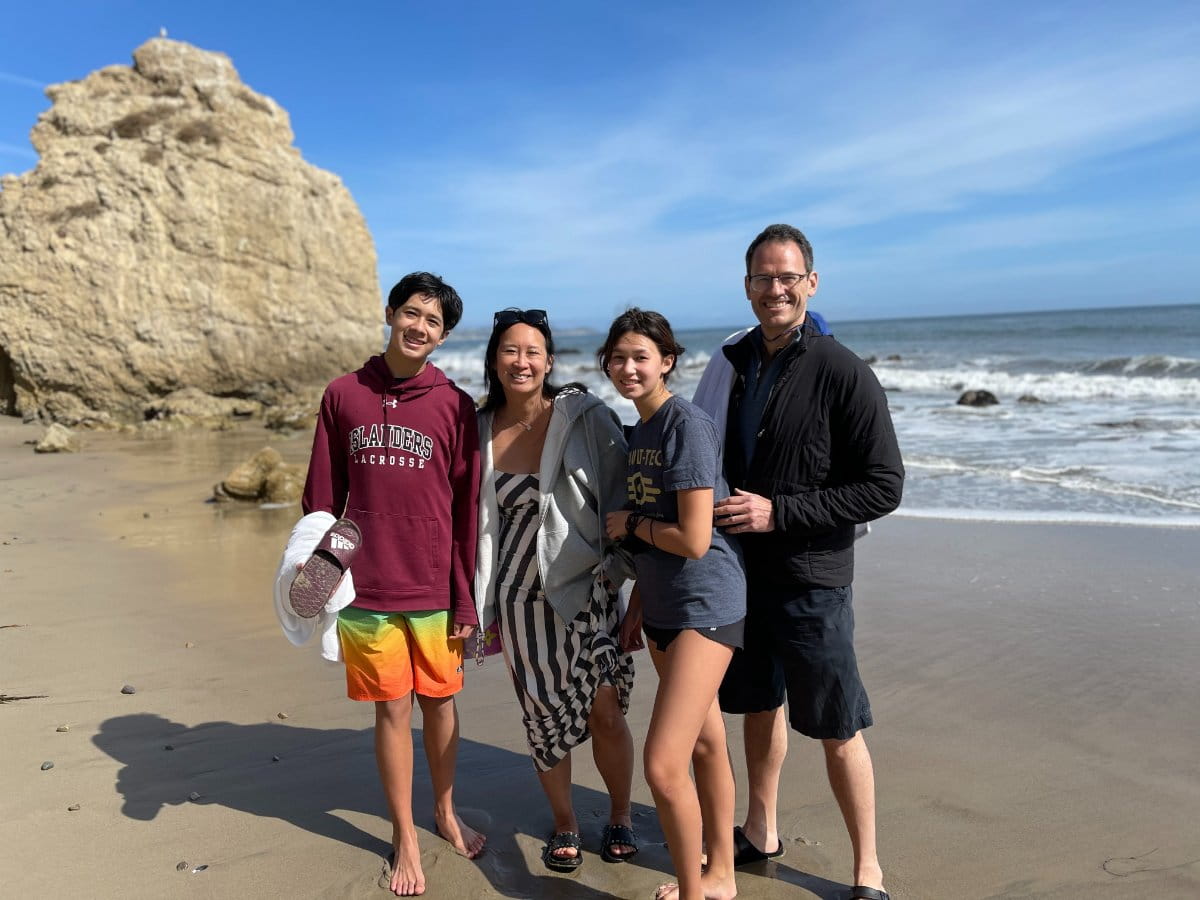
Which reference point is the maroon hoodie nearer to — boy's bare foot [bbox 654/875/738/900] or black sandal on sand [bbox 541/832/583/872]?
black sandal on sand [bbox 541/832/583/872]

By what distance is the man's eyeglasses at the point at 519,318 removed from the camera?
292 centimetres

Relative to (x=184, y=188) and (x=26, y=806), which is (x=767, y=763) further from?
(x=184, y=188)

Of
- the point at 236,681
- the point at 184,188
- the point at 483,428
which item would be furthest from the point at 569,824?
the point at 184,188

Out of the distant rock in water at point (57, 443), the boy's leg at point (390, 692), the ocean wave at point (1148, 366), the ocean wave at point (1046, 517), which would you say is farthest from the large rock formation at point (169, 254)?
the ocean wave at point (1148, 366)

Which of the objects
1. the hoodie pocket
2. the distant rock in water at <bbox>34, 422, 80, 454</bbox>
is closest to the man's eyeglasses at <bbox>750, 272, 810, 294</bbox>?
the hoodie pocket

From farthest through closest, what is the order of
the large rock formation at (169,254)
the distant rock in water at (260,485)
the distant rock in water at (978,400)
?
the distant rock in water at (978,400) → the large rock formation at (169,254) → the distant rock in water at (260,485)

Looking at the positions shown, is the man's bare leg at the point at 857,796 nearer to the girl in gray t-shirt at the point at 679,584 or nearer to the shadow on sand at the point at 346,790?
the shadow on sand at the point at 346,790

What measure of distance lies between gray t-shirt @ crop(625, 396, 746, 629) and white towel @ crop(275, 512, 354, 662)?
37.6 inches

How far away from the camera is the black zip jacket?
8.53 ft

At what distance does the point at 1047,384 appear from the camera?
928 inches

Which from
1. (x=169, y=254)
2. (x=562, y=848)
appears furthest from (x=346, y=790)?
(x=169, y=254)

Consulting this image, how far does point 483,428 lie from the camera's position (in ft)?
9.96

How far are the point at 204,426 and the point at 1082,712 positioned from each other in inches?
590

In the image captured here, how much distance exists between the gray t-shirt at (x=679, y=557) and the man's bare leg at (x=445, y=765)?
0.89 m
